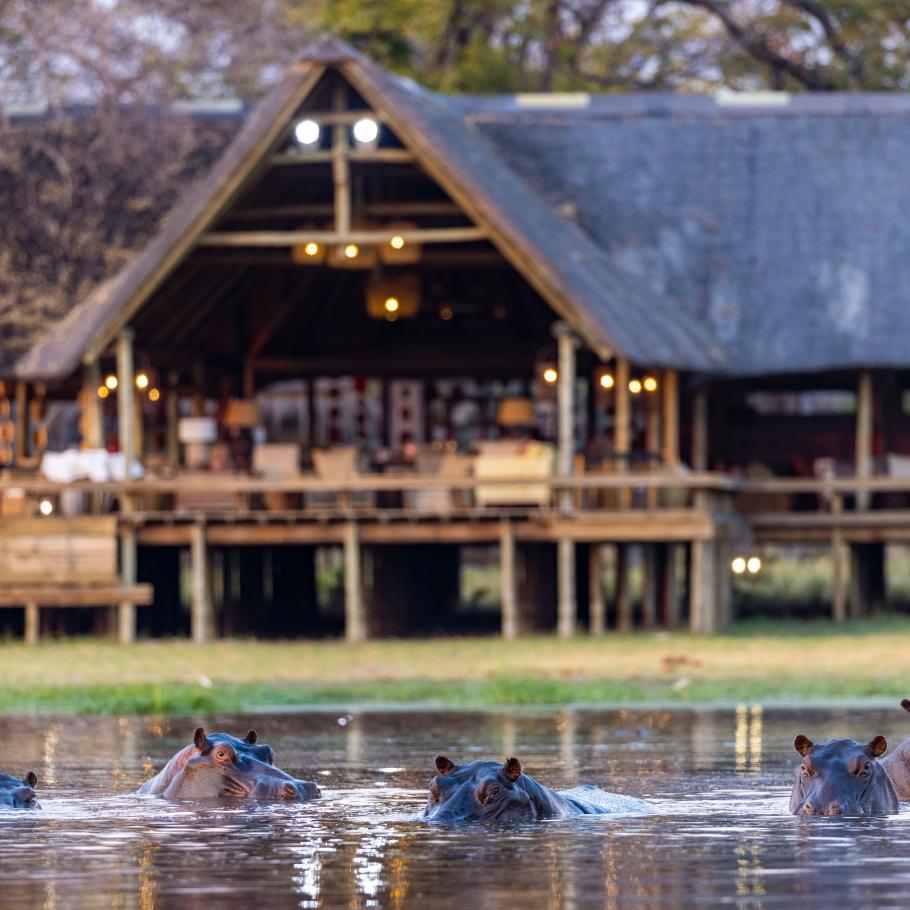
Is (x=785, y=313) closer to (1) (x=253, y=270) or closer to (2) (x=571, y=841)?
(1) (x=253, y=270)

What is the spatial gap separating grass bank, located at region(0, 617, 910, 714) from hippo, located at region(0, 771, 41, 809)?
21.8 ft

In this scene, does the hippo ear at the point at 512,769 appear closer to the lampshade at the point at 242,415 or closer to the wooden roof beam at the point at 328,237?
the wooden roof beam at the point at 328,237

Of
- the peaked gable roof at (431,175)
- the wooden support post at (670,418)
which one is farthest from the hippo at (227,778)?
the wooden support post at (670,418)

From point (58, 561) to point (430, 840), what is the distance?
16.1 meters

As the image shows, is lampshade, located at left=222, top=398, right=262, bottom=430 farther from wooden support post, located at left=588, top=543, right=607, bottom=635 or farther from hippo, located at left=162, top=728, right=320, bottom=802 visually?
hippo, located at left=162, top=728, right=320, bottom=802

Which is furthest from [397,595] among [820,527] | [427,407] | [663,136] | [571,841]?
[571,841]

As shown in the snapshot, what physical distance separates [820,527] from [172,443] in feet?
25.2

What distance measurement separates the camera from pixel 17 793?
11.5 m

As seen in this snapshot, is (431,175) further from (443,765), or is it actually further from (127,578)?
(443,765)

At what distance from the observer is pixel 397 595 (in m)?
29.2

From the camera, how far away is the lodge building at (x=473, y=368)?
1011 inches

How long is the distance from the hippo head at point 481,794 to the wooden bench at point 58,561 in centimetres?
1528

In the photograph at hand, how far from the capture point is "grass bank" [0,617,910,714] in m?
19.1

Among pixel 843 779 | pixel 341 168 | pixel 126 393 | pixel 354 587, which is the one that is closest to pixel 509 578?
pixel 354 587
